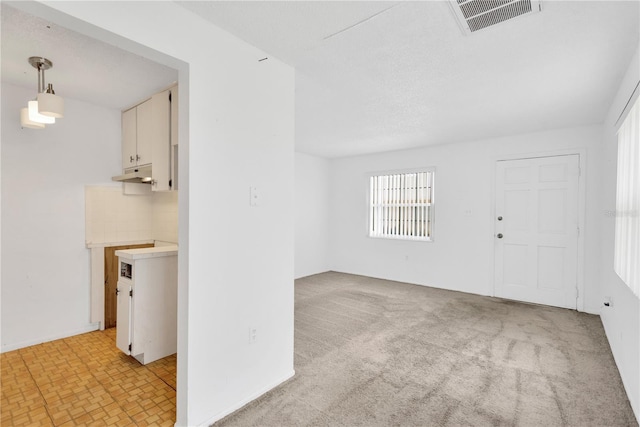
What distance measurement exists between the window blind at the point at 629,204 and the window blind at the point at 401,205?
9.25 feet

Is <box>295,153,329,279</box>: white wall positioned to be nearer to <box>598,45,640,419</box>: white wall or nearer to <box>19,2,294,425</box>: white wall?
<box>19,2,294,425</box>: white wall

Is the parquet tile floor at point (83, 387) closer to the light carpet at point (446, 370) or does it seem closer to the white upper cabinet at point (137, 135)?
the light carpet at point (446, 370)

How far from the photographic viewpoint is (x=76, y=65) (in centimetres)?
235

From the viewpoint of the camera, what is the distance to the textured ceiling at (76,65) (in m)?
1.92

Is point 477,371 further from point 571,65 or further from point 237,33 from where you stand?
point 237,33

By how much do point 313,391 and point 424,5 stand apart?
2.54 meters

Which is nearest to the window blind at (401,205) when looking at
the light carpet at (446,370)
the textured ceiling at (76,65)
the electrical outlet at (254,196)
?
the light carpet at (446,370)

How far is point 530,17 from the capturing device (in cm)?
176

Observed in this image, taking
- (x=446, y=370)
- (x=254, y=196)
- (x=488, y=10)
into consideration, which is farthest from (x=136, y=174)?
(x=446, y=370)

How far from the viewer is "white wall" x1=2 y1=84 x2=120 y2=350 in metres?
2.79

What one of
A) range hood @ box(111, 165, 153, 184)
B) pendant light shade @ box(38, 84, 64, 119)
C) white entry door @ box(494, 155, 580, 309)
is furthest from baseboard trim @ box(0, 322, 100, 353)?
white entry door @ box(494, 155, 580, 309)

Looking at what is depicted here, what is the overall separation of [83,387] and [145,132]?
2.22 meters

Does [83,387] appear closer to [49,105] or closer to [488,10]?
[49,105]

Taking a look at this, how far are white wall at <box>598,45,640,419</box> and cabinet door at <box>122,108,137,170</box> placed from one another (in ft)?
14.0
